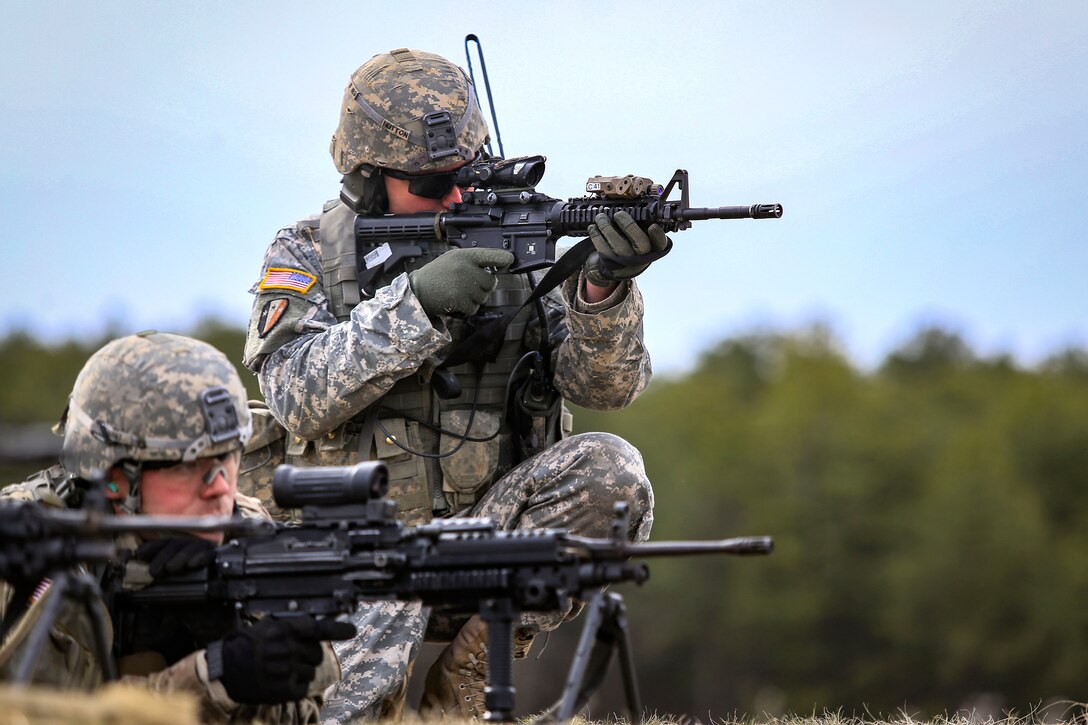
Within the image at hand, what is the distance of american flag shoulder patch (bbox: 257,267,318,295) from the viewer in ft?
28.2

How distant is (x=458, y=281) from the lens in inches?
319

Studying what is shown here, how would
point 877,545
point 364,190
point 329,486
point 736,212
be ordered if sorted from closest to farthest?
point 329,486 → point 736,212 → point 364,190 → point 877,545

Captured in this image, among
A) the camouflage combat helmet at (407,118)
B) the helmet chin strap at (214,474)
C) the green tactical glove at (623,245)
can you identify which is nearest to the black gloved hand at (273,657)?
the helmet chin strap at (214,474)

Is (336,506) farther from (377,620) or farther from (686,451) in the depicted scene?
(686,451)

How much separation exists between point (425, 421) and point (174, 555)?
2.47m

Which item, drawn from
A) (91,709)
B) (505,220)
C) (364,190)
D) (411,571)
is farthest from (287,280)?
(91,709)

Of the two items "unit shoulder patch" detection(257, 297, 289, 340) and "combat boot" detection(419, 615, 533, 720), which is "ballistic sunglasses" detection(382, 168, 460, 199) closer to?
"unit shoulder patch" detection(257, 297, 289, 340)

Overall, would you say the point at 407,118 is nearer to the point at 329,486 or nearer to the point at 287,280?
the point at 287,280

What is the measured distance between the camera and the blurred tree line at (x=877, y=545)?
59.4 m

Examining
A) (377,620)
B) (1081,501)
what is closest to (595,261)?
(377,620)

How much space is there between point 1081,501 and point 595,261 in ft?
194

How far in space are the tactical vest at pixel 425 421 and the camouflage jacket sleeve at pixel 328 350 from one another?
212 mm

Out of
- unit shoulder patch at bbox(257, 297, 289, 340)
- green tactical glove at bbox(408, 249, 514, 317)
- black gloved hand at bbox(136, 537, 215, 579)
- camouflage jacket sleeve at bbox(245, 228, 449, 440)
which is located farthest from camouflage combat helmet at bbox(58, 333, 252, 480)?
unit shoulder patch at bbox(257, 297, 289, 340)

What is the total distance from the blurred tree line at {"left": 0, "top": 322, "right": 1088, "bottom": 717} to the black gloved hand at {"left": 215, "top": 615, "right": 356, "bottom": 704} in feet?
161
